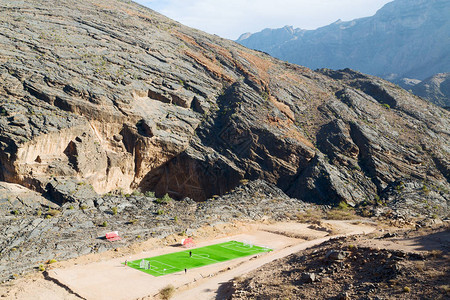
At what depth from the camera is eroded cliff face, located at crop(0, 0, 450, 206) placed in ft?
113

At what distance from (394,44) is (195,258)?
17057 centimetres

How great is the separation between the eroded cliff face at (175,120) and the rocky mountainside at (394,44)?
10681 centimetres

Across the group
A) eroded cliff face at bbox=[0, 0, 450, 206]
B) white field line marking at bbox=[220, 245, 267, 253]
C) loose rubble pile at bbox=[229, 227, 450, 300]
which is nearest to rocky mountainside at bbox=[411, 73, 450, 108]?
eroded cliff face at bbox=[0, 0, 450, 206]

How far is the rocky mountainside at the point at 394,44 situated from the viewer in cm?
14862

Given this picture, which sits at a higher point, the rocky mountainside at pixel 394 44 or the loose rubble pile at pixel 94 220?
the rocky mountainside at pixel 394 44

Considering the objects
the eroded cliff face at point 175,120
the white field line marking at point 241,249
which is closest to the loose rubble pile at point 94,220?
the eroded cliff face at point 175,120

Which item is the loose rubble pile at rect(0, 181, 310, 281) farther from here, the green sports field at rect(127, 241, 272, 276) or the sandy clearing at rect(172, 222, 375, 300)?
the sandy clearing at rect(172, 222, 375, 300)

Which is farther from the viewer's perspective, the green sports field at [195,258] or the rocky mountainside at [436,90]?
the rocky mountainside at [436,90]

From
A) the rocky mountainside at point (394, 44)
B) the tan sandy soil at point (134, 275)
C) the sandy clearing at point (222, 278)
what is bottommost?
the tan sandy soil at point (134, 275)

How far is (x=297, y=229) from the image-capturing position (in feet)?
113

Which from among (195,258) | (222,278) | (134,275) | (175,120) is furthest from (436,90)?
(134,275)

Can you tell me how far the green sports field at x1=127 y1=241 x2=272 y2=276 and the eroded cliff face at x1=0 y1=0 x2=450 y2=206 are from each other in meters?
12.7

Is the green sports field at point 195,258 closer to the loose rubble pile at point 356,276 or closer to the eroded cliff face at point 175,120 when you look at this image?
the loose rubble pile at point 356,276

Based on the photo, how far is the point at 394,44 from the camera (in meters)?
163
